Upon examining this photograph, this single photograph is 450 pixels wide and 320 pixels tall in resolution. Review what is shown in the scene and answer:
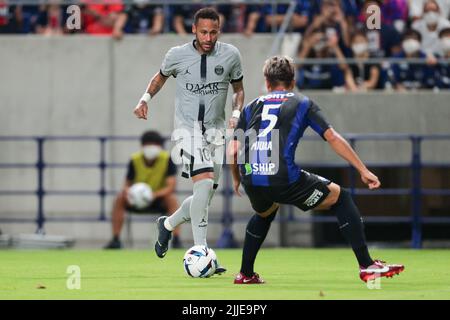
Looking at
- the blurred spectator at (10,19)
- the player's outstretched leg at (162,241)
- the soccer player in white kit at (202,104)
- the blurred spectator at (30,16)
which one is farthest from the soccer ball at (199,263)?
the blurred spectator at (30,16)

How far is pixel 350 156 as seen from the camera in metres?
10.6

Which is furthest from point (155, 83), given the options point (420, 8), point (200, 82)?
point (420, 8)

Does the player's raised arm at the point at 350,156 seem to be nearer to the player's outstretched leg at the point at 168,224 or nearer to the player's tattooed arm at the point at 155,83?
the player's outstretched leg at the point at 168,224

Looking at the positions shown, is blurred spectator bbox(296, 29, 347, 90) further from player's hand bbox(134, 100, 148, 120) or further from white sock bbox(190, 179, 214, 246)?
white sock bbox(190, 179, 214, 246)

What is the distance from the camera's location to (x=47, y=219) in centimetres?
2009

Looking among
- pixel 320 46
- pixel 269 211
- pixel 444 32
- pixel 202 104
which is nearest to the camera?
pixel 269 211

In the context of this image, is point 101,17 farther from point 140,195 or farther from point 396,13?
point 396,13

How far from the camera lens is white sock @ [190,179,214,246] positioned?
12.3 metres

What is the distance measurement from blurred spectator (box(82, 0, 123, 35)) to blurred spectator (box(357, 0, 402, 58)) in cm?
401

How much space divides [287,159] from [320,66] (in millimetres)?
10333

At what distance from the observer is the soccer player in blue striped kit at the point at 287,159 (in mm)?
10891

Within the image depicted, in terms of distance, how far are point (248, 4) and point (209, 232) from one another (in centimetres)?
370

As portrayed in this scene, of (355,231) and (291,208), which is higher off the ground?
(355,231)

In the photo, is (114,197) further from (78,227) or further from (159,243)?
(159,243)
